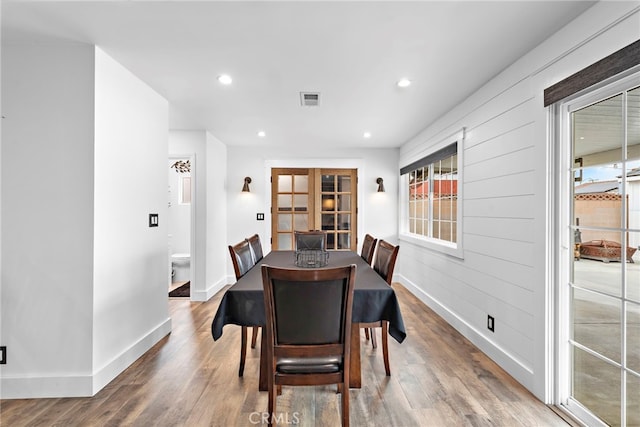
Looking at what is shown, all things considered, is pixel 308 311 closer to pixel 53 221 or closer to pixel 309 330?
pixel 309 330

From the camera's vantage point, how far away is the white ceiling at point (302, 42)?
1.85 metres

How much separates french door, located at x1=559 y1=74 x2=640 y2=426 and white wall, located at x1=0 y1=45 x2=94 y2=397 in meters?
3.14

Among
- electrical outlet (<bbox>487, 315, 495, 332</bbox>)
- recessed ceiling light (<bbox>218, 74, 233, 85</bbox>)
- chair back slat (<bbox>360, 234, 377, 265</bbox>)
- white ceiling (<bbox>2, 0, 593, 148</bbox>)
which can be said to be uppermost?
white ceiling (<bbox>2, 0, 593, 148</bbox>)

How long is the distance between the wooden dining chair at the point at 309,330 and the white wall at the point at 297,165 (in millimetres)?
4081

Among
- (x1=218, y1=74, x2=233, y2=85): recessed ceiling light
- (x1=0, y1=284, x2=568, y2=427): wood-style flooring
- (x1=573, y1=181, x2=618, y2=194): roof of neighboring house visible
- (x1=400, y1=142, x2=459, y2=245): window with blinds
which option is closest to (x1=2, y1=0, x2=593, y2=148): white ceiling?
(x1=218, y1=74, x2=233, y2=85): recessed ceiling light

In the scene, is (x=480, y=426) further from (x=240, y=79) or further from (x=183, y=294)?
(x=183, y=294)

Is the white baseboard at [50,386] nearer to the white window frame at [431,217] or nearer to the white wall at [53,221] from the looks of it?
the white wall at [53,221]

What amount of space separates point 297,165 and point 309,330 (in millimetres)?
4334

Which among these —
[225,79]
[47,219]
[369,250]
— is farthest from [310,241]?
[47,219]

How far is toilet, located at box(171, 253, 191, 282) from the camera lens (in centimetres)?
591

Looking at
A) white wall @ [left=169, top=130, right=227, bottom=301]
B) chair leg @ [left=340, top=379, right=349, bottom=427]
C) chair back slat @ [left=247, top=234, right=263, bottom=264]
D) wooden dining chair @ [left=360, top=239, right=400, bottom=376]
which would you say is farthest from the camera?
white wall @ [left=169, top=130, right=227, bottom=301]

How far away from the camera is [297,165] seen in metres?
5.79

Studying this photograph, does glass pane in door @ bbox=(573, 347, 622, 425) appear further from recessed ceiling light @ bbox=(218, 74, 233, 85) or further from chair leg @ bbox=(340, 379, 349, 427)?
recessed ceiling light @ bbox=(218, 74, 233, 85)

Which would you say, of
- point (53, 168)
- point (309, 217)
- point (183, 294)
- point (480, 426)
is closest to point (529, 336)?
point (480, 426)
